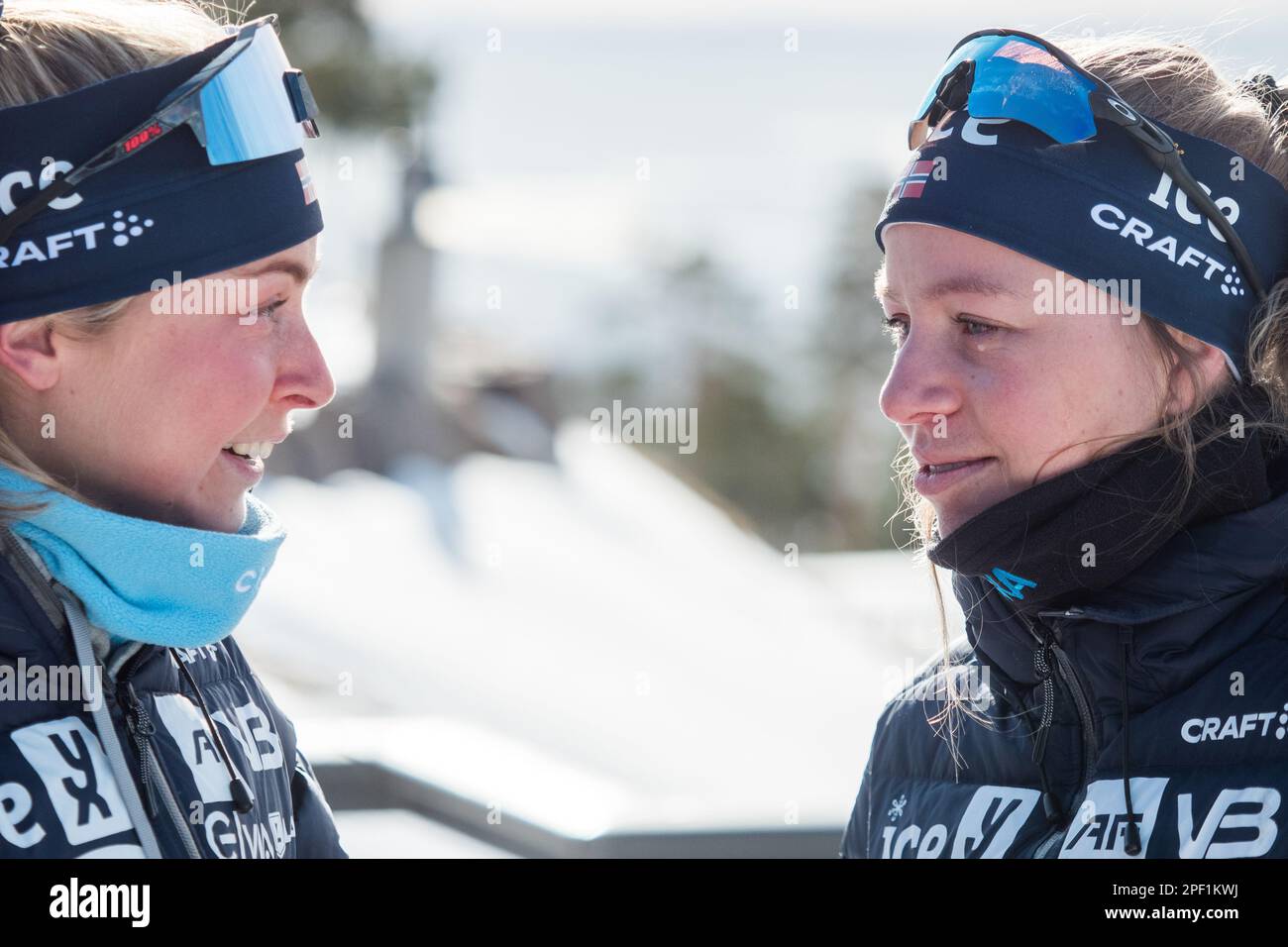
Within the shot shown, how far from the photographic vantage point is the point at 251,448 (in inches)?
80.0

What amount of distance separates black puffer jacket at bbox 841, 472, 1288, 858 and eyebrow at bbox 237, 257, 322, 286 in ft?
3.76

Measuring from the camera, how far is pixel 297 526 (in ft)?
32.6

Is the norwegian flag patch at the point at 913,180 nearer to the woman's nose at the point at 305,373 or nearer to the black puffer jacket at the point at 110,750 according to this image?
the woman's nose at the point at 305,373

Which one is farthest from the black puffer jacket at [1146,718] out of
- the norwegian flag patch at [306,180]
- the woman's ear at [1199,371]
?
the norwegian flag patch at [306,180]

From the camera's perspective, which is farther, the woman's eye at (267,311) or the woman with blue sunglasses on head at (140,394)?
the woman's eye at (267,311)

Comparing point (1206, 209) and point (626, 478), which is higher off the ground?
point (1206, 209)

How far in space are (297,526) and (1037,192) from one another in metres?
8.52

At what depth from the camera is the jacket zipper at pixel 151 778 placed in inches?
69.7

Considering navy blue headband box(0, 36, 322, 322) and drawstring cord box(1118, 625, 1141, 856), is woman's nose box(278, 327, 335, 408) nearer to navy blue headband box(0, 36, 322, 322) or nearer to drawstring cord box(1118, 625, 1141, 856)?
navy blue headband box(0, 36, 322, 322)

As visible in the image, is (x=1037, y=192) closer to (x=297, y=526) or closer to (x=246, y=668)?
(x=246, y=668)

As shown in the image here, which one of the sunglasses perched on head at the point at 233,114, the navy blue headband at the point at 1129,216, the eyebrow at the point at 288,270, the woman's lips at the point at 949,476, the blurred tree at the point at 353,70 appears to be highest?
the sunglasses perched on head at the point at 233,114

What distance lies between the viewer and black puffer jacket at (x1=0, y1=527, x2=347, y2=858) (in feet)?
5.44

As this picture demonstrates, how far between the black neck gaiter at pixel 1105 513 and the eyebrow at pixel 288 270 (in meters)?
1.06
